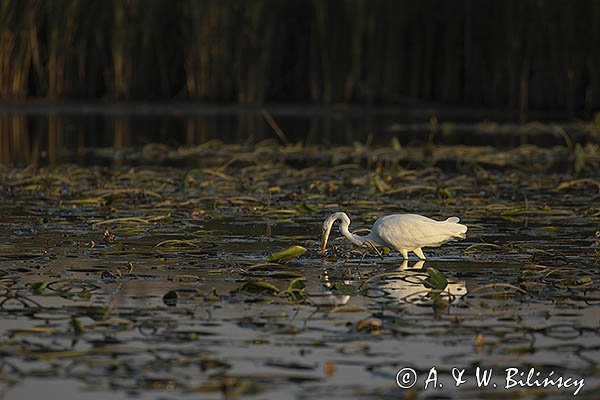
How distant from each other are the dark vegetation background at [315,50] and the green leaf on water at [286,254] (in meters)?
15.6

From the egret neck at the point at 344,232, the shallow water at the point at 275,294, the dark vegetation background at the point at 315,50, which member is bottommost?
the shallow water at the point at 275,294

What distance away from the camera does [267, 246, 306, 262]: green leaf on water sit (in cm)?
721

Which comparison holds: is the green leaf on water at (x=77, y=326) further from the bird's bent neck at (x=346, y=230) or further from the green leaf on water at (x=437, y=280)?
the bird's bent neck at (x=346, y=230)

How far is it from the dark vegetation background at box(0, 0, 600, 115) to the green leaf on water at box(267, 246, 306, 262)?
15.6 m

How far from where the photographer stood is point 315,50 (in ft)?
78.1

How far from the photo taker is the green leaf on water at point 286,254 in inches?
284

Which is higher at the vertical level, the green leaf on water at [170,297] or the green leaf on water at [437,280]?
the green leaf on water at [437,280]

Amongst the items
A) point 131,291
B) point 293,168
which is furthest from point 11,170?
point 131,291

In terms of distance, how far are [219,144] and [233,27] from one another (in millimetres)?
8573

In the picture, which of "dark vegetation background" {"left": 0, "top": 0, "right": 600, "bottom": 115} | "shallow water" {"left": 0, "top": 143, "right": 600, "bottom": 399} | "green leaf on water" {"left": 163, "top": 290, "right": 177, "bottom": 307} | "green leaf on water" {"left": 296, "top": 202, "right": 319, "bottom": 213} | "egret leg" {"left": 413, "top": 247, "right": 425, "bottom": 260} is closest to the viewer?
"shallow water" {"left": 0, "top": 143, "right": 600, "bottom": 399}

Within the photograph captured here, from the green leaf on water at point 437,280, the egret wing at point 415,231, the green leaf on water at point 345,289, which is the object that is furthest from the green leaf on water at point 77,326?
the egret wing at point 415,231

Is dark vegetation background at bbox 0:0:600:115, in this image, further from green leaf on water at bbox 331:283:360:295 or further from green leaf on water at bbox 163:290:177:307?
green leaf on water at bbox 163:290:177:307

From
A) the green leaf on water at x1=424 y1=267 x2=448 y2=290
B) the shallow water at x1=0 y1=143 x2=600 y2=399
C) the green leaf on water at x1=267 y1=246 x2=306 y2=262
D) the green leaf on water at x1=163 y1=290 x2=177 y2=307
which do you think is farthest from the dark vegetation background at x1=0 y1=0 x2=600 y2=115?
the green leaf on water at x1=163 y1=290 x2=177 y2=307

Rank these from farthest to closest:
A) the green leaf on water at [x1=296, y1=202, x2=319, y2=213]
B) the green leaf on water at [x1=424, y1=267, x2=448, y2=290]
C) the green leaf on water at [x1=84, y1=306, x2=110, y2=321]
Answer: the green leaf on water at [x1=296, y1=202, x2=319, y2=213] < the green leaf on water at [x1=424, y1=267, x2=448, y2=290] < the green leaf on water at [x1=84, y1=306, x2=110, y2=321]
